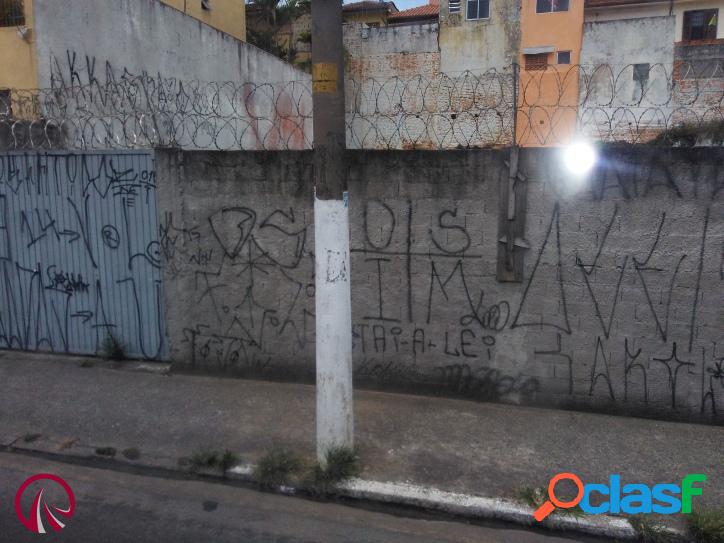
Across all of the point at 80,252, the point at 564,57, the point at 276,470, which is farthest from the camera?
the point at 564,57

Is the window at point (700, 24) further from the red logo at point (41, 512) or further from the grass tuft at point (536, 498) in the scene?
the red logo at point (41, 512)

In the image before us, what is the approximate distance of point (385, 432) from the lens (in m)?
4.88

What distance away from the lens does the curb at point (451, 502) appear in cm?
367

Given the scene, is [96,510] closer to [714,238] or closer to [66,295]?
[66,295]

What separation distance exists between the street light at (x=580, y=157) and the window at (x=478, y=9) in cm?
2239

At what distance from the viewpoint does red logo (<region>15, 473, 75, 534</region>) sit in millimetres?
3702

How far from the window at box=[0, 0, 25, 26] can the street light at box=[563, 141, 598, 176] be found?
823 centimetres

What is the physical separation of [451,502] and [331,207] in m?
2.19

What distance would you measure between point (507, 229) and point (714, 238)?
1.68m

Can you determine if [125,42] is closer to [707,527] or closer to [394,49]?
[707,527]

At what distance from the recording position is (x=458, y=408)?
5.38 meters

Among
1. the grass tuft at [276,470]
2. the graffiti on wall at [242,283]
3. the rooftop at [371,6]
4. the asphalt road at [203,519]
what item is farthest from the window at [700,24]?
the asphalt road at [203,519]

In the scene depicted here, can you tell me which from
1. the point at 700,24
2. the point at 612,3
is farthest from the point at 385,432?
the point at 700,24

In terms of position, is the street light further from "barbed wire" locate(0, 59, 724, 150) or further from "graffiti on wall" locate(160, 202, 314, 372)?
"graffiti on wall" locate(160, 202, 314, 372)
